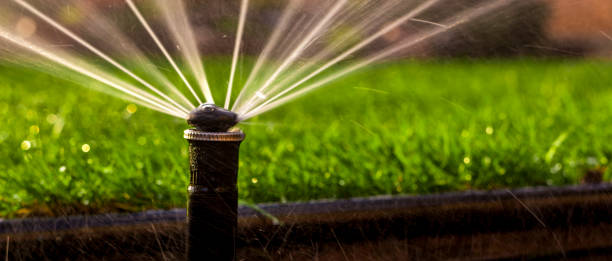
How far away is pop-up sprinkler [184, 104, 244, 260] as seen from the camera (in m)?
2.03

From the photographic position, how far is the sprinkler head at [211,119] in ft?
6.63

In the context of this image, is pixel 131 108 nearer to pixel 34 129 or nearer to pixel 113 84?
pixel 34 129

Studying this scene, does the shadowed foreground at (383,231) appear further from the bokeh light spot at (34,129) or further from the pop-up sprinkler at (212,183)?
the bokeh light spot at (34,129)

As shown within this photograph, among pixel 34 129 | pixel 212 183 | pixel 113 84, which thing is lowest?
pixel 212 183

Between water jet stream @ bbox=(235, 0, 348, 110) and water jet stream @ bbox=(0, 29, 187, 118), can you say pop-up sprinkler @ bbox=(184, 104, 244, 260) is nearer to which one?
water jet stream @ bbox=(0, 29, 187, 118)

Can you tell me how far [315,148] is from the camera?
4.10 m

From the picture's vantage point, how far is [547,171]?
381cm

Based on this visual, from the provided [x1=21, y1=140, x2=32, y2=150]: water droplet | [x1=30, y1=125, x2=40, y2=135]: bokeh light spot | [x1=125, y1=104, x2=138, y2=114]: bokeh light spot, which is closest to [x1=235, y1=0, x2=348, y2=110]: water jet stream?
[x1=21, y1=140, x2=32, y2=150]: water droplet

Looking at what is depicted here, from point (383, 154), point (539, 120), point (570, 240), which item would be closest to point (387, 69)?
point (539, 120)

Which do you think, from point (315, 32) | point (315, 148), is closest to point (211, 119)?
point (315, 32)

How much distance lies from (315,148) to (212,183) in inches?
81.1

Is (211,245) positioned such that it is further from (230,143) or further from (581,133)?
(581,133)

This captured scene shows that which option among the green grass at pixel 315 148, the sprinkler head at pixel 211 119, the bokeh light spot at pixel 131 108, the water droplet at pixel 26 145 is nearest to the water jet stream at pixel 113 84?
the sprinkler head at pixel 211 119

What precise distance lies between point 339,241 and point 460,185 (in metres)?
1.03
